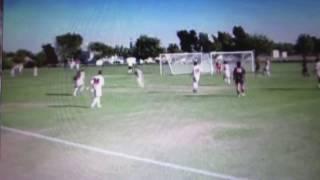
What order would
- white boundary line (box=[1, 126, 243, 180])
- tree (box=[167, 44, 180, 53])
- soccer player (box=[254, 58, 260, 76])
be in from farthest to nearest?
tree (box=[167, 44, 180, 53])
soccer player (box=[254, 58, 260, 76])
white boundary line (box=[1, 126, 243, 180])

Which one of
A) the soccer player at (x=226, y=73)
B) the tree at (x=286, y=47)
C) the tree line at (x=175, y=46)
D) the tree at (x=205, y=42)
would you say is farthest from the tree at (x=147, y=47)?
the tree at (x=286, y=47)

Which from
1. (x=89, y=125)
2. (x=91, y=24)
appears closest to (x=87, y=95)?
(x=89, y=125)

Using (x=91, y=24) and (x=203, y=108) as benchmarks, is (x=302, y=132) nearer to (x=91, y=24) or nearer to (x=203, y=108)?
(x=203, y=108)

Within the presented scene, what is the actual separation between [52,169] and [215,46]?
1.03 meters

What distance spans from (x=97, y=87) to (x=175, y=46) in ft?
1.50

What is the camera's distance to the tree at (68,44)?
269cm

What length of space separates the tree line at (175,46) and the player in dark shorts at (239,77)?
96mm

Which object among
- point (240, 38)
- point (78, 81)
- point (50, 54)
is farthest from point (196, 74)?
point (50, 54)

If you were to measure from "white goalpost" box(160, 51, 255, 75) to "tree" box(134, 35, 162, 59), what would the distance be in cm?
4

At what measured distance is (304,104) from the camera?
244 cm

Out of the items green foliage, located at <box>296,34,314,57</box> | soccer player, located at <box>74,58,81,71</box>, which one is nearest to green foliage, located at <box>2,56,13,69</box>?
soccer player, located at <box>74,58,81,71</box>

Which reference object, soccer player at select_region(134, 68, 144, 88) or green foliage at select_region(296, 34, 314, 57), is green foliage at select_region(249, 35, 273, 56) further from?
soccer player at select_region(134, 68, 144, 88)

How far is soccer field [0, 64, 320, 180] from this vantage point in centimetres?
237

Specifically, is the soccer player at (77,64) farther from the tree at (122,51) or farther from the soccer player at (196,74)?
the soccer player at (196,74)
